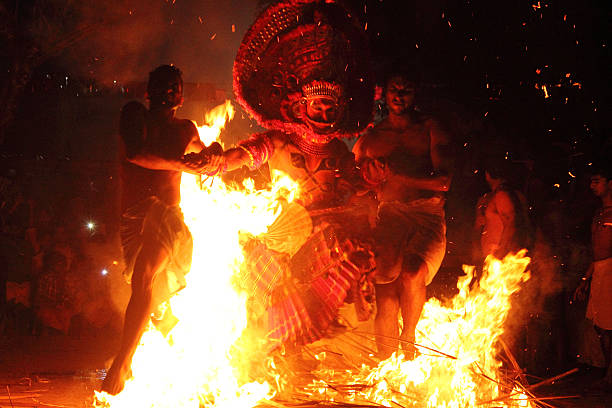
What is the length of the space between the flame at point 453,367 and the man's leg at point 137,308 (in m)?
1.38

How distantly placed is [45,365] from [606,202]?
5.82m

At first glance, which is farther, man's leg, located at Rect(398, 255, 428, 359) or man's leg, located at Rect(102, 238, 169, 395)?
man's leg, located at Rect(398, 255, 428, 359)

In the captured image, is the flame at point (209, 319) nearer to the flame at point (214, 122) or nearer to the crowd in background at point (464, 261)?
the flame at point (214, 122)

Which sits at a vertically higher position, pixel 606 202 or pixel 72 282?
pixel 606 202

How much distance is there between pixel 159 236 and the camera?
4230 millimetres

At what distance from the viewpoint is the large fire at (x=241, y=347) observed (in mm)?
4184

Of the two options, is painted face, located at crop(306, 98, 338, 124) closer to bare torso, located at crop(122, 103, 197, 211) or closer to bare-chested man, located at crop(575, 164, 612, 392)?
bare torso, located at crop(122, 103, 197, 211)

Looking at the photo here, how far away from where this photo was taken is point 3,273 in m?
8.55

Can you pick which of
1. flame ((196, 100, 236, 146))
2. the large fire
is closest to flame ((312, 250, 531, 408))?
the large fire

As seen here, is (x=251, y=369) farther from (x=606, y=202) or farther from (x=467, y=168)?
(x=467, y=168)

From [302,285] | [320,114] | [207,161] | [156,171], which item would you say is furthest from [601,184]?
Answer: [156,171]

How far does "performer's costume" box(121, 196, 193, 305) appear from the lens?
4.25 metres

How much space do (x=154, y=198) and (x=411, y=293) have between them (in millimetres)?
2165

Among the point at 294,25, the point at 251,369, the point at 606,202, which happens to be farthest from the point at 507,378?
the point at 294,25
